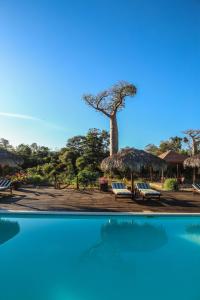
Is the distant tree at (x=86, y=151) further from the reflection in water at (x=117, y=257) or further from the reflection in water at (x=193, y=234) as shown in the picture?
the reflection in water at (x=193, y=234)

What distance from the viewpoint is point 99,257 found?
559 cm

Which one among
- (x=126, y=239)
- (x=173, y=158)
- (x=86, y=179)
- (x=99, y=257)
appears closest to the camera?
(x=99, y=257)

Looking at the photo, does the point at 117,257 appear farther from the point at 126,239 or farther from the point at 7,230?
the point at 7,230

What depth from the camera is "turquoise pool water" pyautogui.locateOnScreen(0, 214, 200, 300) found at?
14.0ft

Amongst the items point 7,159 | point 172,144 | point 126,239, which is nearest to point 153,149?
point 172,144

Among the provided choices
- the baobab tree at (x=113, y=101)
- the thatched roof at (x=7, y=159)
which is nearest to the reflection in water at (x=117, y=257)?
the thatched roof at (x=7, y=159)

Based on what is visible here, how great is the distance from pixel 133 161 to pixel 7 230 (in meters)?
5.97

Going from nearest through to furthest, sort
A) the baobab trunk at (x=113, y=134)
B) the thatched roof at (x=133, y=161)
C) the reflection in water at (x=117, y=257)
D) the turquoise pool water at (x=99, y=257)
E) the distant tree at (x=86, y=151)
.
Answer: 1. the turquoise pool water at (x=99, y=257)
2. the reflection in water at (x=117, y=257)
3. the thatched roof at (x=133, y=161)
4. the distant tree at (x=86, y=151)
5. the baobab trunk at (x=113, y=134)

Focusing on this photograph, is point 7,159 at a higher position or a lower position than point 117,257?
higher

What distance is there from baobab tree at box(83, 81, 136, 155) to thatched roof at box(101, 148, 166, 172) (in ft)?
38.6

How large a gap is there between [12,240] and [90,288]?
9.65ft

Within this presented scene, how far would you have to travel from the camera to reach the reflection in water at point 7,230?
6648mm

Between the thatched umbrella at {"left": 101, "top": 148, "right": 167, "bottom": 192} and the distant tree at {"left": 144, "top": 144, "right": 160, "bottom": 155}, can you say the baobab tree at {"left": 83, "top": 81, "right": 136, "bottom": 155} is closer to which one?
the distant tree at {"left": 144, "top": 144, "right": 160, "bottom": 155}

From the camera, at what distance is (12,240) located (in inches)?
256
